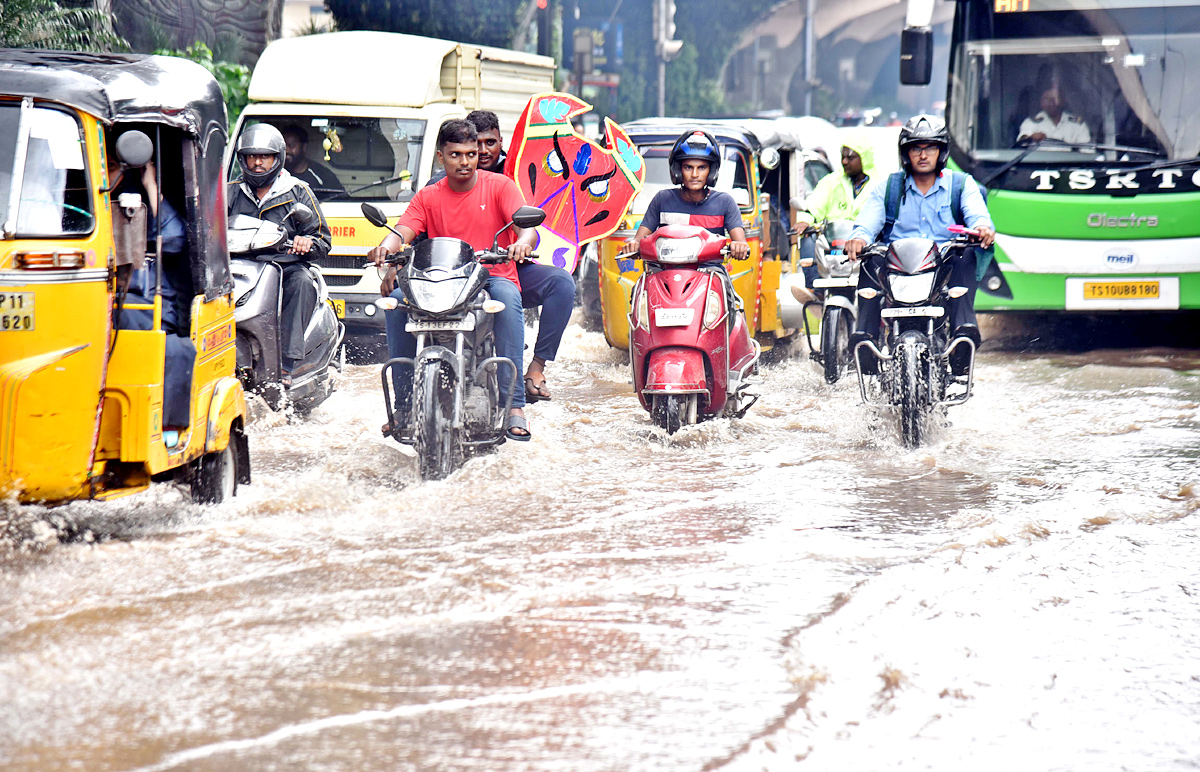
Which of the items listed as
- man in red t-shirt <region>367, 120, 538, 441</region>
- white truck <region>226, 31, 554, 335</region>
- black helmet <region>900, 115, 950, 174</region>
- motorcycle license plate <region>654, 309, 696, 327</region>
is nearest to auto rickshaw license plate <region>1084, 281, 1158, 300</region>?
black helmet <region>900, 115, 950, 174</region>

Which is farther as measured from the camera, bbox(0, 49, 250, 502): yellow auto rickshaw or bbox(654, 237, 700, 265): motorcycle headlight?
bbox(654, 237, 700, 265): motorcycle headlight

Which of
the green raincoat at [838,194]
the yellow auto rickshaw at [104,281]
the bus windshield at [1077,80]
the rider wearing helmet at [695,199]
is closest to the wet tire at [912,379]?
the rider wearing helmet at [695,199]

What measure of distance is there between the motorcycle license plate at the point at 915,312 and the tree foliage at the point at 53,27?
8.52m

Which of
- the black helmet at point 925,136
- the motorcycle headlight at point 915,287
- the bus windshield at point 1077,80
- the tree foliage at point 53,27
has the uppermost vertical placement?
the tree foliage at point 53,27

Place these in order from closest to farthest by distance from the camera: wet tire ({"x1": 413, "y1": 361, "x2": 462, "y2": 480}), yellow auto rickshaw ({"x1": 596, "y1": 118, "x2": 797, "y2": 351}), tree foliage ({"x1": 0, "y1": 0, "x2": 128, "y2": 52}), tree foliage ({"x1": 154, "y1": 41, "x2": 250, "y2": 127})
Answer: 1. wet tire ({"x1": 413, "y1": 361, "x2": 462, "y2": 480})
2. yellow auto rickshaw ({"x1": 596, "y1": 118, "x2": 797, "y2": 351})
3. tree foliage ({"x1": 0, "y1": 0, "x2": 128, "y2": 52})
4. tree foliage ({"x1": 154, "y1": 41, "x2": 250, "y2": 127})

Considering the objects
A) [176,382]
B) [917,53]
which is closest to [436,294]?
[176,382]

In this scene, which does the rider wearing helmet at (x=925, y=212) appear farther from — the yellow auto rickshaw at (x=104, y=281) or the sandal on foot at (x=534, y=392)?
the yellow auto rickshaw at (x=104, y=281)

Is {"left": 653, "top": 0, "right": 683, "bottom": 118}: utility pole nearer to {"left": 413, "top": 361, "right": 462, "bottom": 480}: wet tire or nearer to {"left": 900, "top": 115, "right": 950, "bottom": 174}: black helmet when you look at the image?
{"left": 900, "top": 115, "right": 950, "bottom": 174}: black helmet

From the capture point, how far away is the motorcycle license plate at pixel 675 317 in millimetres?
7867

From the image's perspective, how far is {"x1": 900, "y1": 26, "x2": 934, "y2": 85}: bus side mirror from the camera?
39.7ft

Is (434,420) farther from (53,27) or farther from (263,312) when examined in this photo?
(53,27)

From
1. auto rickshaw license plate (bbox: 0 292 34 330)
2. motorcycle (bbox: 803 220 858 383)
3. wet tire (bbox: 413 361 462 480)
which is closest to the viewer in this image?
auto rickshaw license plate (bbox: 0 292 34 330)

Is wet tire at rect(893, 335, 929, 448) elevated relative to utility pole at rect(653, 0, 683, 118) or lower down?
lower down

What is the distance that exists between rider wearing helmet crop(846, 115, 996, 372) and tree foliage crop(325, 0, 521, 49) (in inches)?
710
